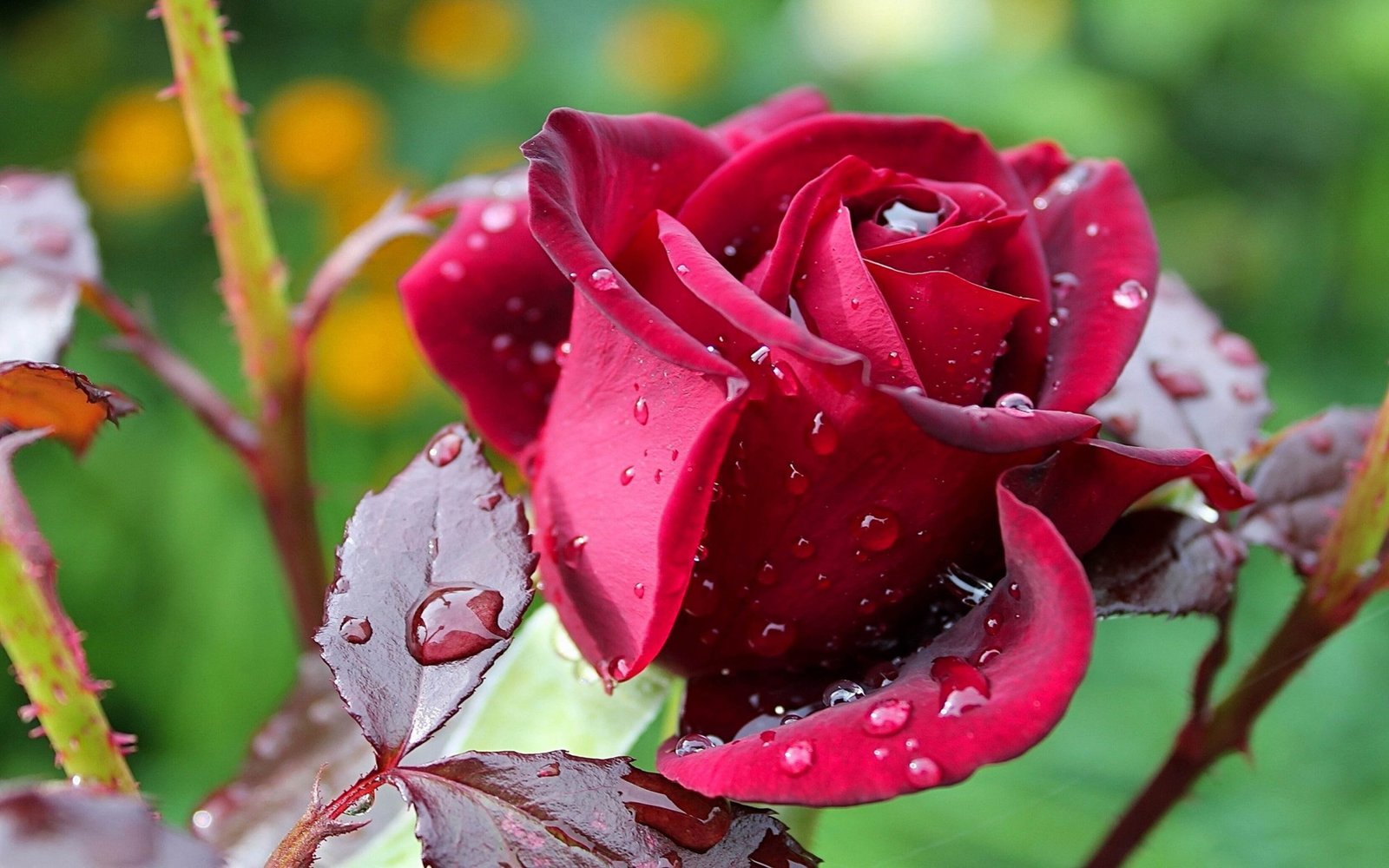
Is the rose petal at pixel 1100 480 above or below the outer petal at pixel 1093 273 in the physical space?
below

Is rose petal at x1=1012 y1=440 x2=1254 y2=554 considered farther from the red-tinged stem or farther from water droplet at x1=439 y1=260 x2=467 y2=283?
the red-tinged stem

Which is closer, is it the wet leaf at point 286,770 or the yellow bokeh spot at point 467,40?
the wet leaf at point 286,770

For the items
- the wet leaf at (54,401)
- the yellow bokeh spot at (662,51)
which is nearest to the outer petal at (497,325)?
the wet leaf at (54,401)

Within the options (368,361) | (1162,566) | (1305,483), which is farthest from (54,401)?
(368,361)

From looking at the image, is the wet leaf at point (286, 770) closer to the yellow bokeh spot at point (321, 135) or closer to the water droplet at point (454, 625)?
the water droplet at point (454, 625)

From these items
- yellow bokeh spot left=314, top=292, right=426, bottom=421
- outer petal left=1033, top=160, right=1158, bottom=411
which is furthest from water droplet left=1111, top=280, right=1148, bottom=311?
yellow bokeh spot left=314, top=292, right=426, bottom=421

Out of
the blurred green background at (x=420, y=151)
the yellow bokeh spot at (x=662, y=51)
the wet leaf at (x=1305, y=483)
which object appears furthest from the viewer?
the yellow bokeh spot at (x=662, y=51)
